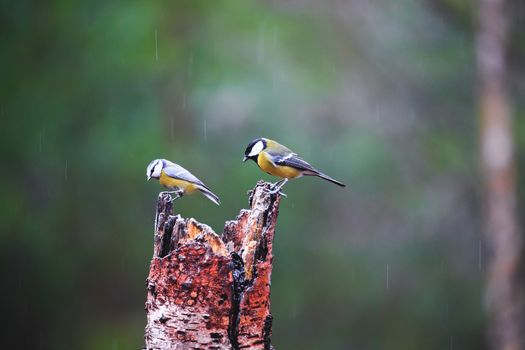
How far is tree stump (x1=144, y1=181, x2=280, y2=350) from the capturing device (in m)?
2.50

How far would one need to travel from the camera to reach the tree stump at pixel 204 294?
2.50 m

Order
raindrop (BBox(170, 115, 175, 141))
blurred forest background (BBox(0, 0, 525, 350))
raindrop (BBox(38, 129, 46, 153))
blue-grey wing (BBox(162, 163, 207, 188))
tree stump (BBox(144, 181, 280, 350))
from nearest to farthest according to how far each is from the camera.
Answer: tree stump (BBox(144, 181, 280, 350)) → blue-grey wing (BBox(162, 163, 207, 188)) → raindrop (BBox(38, 129, 46, 153)) → blurred forest background (BBox(0, 0, 525, 350)) → raindrop (BBox(170, 115, 175, 141))

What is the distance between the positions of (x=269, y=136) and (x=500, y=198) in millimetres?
2580

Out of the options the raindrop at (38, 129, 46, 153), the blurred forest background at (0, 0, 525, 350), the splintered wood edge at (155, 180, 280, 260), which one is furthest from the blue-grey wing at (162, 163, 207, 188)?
the raindrop at (38, 129, 46, 153)

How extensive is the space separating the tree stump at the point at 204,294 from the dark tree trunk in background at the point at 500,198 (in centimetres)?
555

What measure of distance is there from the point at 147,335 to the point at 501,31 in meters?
6.19

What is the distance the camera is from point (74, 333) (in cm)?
761

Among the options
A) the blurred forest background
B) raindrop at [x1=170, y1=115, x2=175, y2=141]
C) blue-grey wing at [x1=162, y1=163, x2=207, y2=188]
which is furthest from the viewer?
raindrop at [x1=170, y1=115, x2=175, y2=141]

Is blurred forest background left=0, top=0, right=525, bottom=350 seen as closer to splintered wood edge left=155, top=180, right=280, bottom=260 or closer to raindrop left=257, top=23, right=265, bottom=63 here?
raindrop left=257, top=23, right=265, bottom=63

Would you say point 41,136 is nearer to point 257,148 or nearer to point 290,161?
point 257,148

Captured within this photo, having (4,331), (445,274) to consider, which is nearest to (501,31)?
(445,274)

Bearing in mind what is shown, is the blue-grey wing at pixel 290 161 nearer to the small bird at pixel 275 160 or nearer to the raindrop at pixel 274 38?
the small bird at pixel 275 160

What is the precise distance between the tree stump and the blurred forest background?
171 inches

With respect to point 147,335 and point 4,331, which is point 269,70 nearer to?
point 4,331
